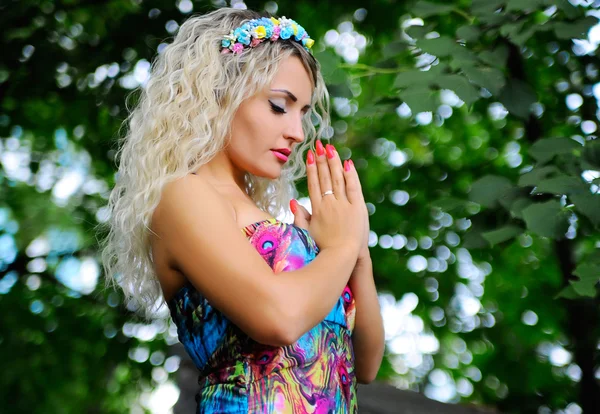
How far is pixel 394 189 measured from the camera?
5938 millimetres

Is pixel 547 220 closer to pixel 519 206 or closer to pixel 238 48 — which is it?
pixel 519 206

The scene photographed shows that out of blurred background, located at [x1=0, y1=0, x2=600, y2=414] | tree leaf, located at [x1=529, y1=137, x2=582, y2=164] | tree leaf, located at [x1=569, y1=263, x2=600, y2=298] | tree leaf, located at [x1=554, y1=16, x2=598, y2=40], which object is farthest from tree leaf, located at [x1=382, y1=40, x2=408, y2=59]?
tree leaf, located at [x1=569, y1=263, x2=600, y2=298]

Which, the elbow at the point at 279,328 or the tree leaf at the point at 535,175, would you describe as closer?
the elbow at the point at 279,328

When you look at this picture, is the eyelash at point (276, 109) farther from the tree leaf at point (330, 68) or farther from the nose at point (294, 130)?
the tree leaf at point (330, 68)

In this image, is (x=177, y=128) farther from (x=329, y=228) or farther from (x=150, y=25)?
(x=150, y=25)

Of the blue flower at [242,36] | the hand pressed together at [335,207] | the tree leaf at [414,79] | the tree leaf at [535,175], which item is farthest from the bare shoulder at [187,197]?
the tree leaf at [535,175]

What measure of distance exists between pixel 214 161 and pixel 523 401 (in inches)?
136

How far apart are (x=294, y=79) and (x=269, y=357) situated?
2.51 ft

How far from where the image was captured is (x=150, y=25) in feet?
15.7

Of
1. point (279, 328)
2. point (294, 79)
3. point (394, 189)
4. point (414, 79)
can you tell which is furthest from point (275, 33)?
point (394, 189)

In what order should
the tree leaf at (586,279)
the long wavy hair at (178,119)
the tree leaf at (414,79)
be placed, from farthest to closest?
1. the tree leaf at (414,79)
2. the tree leaf at (586,279)
3. the long wavy hair at (178,119)

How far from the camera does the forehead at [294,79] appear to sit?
6.93 ft

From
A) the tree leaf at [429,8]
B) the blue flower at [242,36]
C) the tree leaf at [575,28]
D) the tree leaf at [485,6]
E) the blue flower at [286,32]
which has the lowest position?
the tree leaf at [429,8]

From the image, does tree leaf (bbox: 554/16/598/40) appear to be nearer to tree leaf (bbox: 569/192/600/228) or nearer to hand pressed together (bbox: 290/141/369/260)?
tree leaf (bbox: 569/192/600/228)
